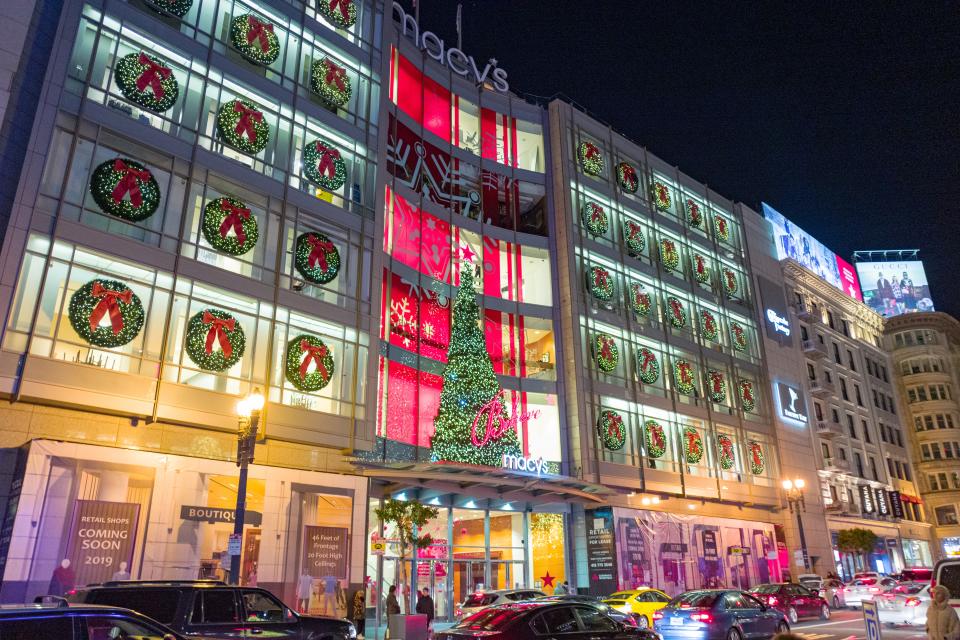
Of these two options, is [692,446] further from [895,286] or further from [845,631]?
[895,286]

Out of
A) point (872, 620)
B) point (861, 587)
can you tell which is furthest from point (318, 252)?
point (861, 587)

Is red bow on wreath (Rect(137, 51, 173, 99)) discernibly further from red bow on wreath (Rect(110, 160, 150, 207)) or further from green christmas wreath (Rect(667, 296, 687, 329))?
green christmas wreath (Rect(667, 296, 687, 329))

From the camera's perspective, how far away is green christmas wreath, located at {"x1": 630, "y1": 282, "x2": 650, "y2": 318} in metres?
40.7

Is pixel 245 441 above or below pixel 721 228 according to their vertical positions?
below

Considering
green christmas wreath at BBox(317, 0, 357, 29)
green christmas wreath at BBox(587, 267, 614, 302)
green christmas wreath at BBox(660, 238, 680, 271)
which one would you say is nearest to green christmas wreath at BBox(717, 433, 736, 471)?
green christmas wreath at BBox(660, 238, 680, 271)

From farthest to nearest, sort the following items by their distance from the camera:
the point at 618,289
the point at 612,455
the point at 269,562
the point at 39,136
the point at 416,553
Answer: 1. the point at 618,289
2. the point at 612,455
3. the point at 416,553
4. the point at 269,562
5. the point at 39,136

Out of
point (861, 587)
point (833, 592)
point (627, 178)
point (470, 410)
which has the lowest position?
point (833, 592)

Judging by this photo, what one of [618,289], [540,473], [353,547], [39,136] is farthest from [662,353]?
[39,136]

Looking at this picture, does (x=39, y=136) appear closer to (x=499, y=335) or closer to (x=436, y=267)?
(x=436, y=267)

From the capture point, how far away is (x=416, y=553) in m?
27.6

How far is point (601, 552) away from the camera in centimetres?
3234

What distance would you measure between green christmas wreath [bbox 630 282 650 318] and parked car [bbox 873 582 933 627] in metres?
21.2

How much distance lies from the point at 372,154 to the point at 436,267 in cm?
663

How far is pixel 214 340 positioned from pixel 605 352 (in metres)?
22.2
